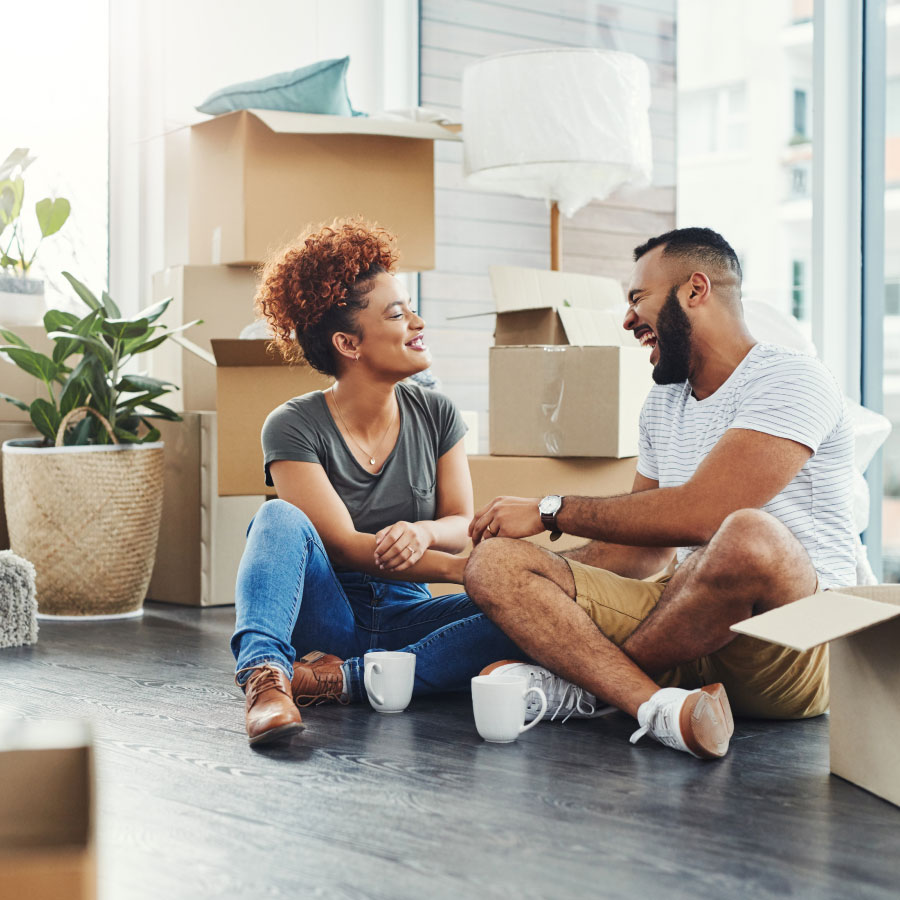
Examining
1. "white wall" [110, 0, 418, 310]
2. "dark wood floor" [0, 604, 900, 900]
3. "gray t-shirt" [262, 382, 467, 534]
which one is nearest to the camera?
"dark wood floor" [0, 604, 900, 900]

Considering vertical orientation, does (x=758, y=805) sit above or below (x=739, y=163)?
below

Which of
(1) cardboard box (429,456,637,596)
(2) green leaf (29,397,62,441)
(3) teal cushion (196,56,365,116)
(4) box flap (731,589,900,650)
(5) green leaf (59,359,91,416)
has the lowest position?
(4) box flap (731,589,900,650)

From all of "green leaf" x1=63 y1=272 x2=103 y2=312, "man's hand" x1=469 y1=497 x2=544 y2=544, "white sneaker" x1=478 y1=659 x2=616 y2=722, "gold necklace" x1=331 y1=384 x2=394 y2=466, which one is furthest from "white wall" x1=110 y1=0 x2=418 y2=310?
"white sneaker" x1=478 y1=659 x2=616 y2=722

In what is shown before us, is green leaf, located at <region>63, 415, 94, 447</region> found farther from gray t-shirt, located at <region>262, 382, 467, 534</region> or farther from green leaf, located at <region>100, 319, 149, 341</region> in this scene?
gray t-shirt, located at <region>262, 382, 467, 534</region>

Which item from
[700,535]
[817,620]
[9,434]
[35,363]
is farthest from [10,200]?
[817,620]

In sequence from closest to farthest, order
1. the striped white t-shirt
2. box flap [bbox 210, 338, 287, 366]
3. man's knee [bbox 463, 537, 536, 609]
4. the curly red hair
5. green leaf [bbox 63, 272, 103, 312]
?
the striped white t-shirt, man's knee [bbox 463, 537, 536, 609], the curly red hair, box flap [bbox 210, 338, 287, 366], green leaf [bbox 63, 272, 103, 312]

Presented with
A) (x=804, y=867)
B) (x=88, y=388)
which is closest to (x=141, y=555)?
(x=88, y=388)

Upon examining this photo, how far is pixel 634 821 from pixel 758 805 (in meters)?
0.17

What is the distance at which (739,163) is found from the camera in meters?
3.25

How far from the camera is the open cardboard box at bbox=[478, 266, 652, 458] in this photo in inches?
99.3

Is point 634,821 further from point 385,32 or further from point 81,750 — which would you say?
point 385,32

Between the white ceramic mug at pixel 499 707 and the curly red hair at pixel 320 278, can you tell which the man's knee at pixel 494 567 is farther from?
the curly red hair at pixel 320 278

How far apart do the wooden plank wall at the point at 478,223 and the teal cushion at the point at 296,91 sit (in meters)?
0.92

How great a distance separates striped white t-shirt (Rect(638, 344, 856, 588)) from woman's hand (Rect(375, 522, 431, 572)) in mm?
449
